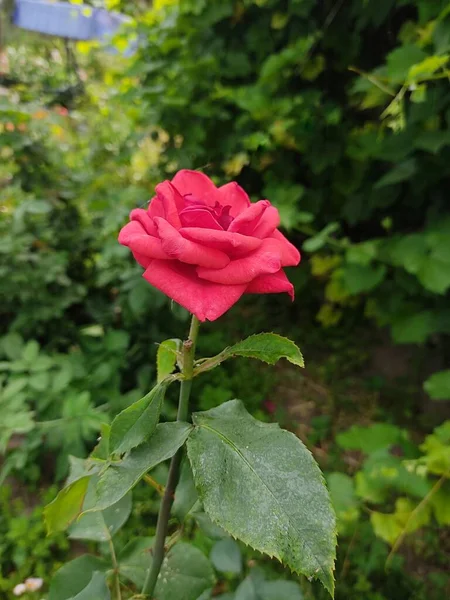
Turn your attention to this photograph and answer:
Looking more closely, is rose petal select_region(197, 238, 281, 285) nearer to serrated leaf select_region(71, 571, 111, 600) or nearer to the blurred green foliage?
serrated leaf select_region(71, 571, 111, 600)

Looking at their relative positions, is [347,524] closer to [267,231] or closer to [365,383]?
[365,383]

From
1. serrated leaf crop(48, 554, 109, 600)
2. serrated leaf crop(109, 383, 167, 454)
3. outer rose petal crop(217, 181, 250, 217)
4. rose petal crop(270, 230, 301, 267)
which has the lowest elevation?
serrated leaf crop(48, 554, 109, 600)

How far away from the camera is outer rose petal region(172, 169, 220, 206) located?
0.48m

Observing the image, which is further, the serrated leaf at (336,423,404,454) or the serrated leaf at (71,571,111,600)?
the serrated leaf at (336,423,404,454)

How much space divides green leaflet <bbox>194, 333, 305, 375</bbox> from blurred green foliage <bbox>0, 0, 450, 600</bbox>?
750 millimetres

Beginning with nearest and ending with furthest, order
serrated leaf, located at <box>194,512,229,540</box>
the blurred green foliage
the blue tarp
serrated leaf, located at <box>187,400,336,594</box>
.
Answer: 1. serrated leaf, located at <box>187,400,336,594</box>
2. serrated leaf, located at <box>194,512,229,540</box>
3. the blurred green foliage
4. the blue tarp

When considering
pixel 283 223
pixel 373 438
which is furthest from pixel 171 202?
pixel 373 438

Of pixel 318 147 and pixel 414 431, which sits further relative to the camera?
pixel 414 431

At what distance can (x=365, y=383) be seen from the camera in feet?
6.42

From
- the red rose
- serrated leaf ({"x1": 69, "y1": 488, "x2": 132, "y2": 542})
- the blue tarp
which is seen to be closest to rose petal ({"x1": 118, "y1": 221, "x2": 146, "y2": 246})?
the red rose

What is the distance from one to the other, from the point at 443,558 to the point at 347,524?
1.13 ft

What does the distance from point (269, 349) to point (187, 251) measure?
0.12m

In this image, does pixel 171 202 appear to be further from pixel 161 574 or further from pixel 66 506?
pixel 161 574

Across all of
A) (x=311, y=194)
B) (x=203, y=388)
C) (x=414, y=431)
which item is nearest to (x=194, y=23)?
(x=311, y=194)
